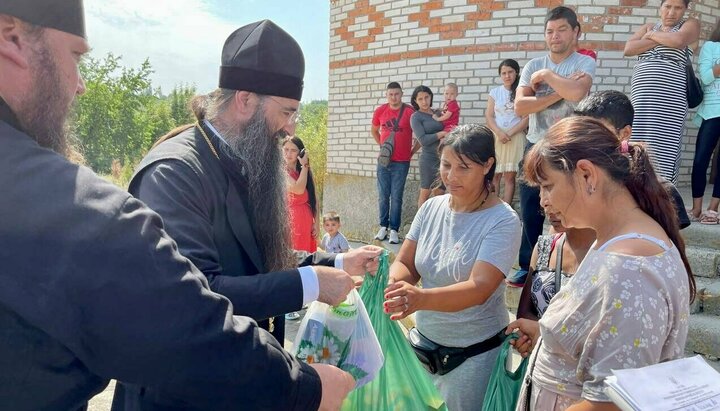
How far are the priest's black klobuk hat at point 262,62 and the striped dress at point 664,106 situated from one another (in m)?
3.33

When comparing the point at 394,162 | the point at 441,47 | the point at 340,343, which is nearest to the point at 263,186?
the point at 340,343

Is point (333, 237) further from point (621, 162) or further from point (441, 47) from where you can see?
point (621, 162)

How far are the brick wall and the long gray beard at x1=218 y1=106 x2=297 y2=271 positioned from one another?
5125 mm

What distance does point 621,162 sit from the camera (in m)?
1.48

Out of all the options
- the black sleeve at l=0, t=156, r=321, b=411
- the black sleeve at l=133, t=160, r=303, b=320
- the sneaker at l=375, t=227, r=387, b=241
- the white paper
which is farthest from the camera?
the sneaker at l=375, t=227, r=387, b=241

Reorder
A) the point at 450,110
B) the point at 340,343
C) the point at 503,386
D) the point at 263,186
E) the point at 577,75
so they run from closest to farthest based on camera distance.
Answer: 1. the point at 340,343
2. the point at 263,186
3. the point at 503,386
4. the point at 577,75
5. the point at 450,110

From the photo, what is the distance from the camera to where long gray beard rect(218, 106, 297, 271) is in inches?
69.2

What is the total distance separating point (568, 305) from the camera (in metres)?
1.43

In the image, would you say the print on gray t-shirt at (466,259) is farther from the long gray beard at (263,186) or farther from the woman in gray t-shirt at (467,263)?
the long gray beard at (263,186)

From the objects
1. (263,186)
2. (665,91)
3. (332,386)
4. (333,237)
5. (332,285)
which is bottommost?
(333,237)

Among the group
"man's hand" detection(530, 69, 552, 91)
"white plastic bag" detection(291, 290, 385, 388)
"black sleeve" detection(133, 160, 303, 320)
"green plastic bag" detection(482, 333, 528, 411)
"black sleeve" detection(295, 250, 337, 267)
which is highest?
"man's hand" detection(530, 69, 552, 91)

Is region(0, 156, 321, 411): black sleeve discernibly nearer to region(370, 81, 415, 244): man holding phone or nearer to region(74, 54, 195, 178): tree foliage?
region(370, 81, 415, 244): man holding phone

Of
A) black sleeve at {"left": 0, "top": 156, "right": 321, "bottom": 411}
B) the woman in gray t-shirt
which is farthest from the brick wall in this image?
black sleeve at {"left": 0, "top": 156, "right": 321, "bottom": 411}

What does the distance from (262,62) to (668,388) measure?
5.03 ft
